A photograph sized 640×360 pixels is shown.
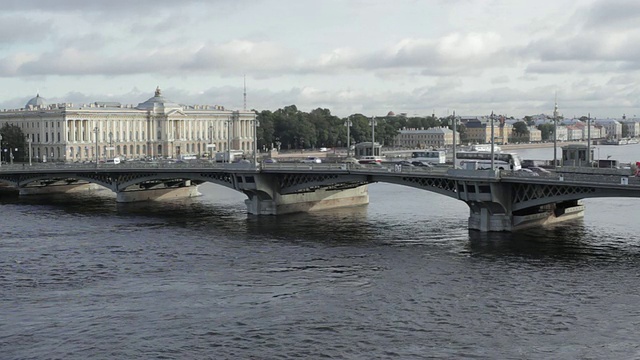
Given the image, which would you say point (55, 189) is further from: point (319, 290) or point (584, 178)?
point (319, 290)

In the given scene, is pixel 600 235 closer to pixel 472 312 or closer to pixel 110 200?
pixel 472 312

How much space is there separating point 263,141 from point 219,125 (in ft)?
34.1

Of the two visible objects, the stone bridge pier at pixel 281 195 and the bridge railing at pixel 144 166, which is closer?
the stone bridge pier at pixel 281 195

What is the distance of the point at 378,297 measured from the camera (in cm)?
3647

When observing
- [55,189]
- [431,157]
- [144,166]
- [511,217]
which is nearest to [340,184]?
[144,166]

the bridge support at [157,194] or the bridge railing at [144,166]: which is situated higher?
the bridge railing at [144,166]

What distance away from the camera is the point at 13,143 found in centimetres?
12962

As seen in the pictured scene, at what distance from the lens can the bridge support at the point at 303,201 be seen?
66.9 m

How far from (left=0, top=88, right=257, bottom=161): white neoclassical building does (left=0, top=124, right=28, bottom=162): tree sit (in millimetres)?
2213

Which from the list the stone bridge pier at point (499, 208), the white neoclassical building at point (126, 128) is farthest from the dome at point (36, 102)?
the stone bridge pier at point (499, 208)

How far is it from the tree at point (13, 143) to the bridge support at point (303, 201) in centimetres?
7098

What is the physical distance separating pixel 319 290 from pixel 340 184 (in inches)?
1356

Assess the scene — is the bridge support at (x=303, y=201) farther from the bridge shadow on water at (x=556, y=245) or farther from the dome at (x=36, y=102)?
the dome at (x=36, y=102)

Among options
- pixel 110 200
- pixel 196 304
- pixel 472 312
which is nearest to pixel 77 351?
pixel 196 304
